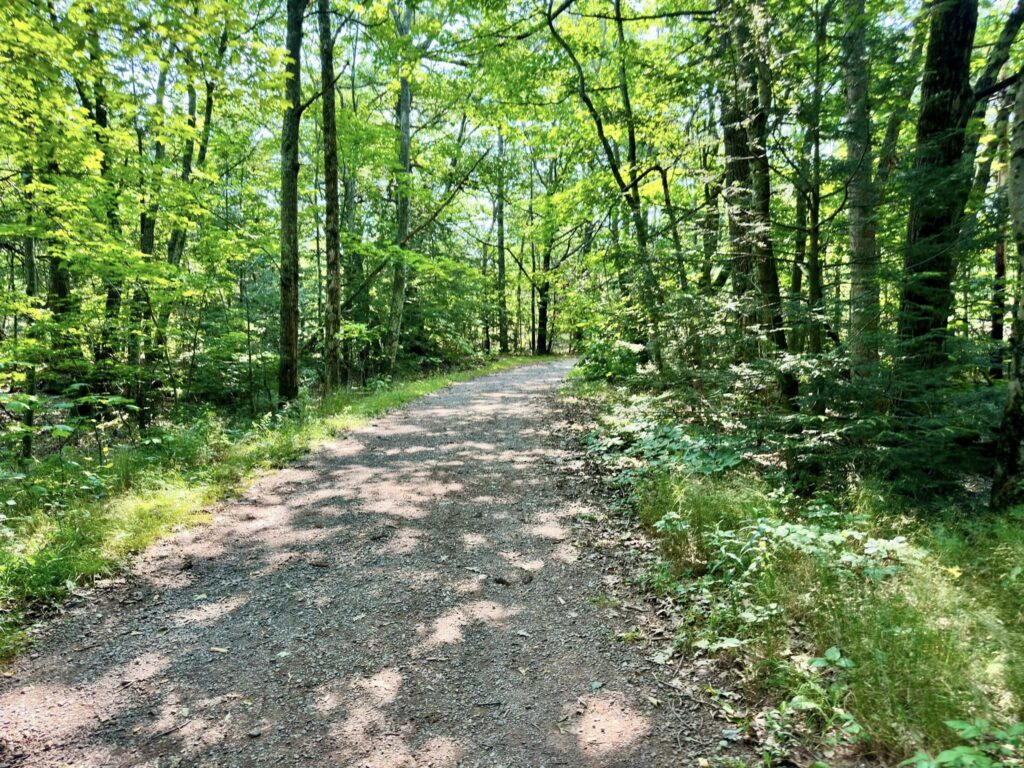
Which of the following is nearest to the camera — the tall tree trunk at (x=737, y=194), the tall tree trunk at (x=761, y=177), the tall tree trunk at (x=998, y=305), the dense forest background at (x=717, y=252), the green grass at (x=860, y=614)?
the green grass at (x=860, y=614)

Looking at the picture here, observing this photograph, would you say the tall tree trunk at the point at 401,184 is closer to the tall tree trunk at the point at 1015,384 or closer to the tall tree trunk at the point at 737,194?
the tall tree trunk at the point at 737,194

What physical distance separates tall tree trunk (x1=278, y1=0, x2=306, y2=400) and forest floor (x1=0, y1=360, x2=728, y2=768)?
481 centimetres

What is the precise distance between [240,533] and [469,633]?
8.79 ft

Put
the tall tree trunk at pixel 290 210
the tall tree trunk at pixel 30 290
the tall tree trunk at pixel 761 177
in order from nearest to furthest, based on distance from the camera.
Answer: the tall tree trunk at pixel 761 177 → the tall tree trunk at pixel 30 290 → the tall tree trunk at pixel 290 210

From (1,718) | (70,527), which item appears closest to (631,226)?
(70,527)

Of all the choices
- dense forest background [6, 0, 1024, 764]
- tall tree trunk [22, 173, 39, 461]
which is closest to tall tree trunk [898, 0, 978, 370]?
dense forest background [6, 0, 1024, 764]

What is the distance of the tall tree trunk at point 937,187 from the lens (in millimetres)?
4590

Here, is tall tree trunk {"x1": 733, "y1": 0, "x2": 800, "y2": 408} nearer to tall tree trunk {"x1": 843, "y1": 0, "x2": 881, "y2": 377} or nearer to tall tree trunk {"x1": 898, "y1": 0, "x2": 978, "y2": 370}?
tall tree trunk {"x1": 843, "y1": 0, "x2": 881, "y2": 377}

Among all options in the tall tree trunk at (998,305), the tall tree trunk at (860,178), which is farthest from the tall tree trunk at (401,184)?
the tall tree trunk at (998,305)

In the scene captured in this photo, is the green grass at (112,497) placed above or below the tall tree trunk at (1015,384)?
below

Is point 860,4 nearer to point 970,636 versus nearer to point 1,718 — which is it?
point 970,636

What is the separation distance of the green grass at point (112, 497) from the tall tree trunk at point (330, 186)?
2091 mm

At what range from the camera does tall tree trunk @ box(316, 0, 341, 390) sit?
31.9ft

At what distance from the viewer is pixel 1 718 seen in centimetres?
251
